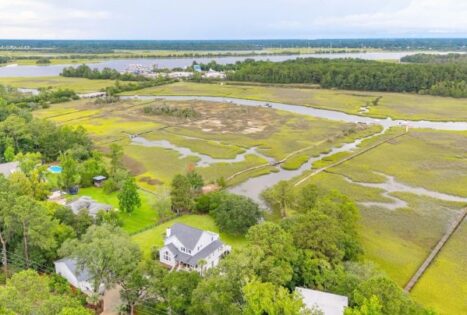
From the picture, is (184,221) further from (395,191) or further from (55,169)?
(395,191)

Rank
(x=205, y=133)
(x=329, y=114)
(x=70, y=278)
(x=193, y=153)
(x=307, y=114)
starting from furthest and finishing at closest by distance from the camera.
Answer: (x=329, y=114) → (x=307, y=114) → (x=205, y=133) → (x=193, y=153) → (x=70, y=278)

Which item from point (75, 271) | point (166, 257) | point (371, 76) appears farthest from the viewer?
point (371, 76)

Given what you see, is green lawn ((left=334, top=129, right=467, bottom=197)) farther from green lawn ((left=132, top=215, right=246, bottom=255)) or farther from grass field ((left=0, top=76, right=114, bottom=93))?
grass field ((left=0, top=76, right=114, bottom=93))

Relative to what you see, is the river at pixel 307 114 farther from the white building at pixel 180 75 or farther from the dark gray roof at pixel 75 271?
the white building at pixel 180 75

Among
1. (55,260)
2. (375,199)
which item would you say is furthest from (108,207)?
(375,199)

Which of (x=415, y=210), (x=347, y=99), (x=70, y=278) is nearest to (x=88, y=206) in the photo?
(x=70, y=278)

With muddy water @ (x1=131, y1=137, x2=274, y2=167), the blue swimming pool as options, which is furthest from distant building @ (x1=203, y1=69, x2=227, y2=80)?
the blue swimming pool
